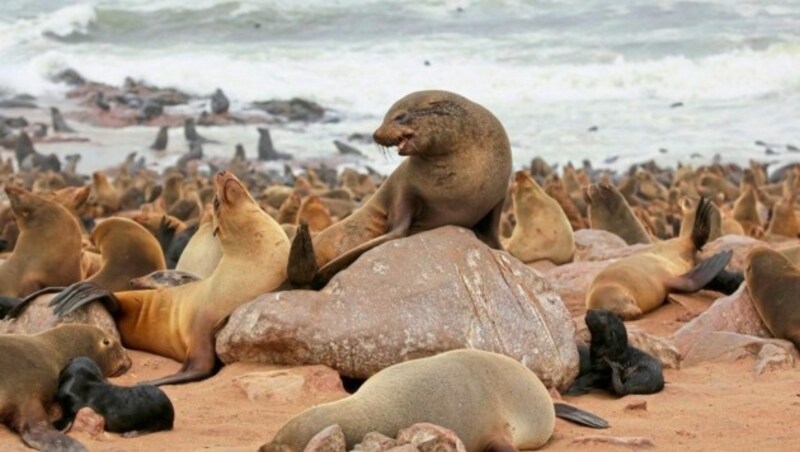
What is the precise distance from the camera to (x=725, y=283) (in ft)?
31.3

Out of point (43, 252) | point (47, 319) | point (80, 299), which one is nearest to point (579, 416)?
point (80, 299)

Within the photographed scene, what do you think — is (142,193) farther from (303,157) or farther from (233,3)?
(233,3)

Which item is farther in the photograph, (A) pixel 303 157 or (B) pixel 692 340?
(A) pixel 303 157

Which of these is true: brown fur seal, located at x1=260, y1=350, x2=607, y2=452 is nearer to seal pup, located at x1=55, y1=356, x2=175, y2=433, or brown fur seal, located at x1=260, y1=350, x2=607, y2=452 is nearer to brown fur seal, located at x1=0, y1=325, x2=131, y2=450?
seal pup, located at x1=55, y1=356, x2=175, y2=433

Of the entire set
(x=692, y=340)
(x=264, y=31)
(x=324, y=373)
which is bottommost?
(x=264, y=31)

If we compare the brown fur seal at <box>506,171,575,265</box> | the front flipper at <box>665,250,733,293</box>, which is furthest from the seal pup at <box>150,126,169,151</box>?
the front flipper at <box>665,250,733,293</box>

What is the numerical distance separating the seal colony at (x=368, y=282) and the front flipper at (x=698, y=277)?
0.4 inches

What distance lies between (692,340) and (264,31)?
32.8 meters

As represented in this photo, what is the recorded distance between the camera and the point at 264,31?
3969 centimetres

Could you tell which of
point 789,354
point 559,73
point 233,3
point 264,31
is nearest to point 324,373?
point 789,354

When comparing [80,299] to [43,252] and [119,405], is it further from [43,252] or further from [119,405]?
[119,405]

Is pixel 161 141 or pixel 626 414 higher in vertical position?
pixel 626 414

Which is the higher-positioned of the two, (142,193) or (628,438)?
(628,438)

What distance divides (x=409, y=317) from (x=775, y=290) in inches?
97.2
